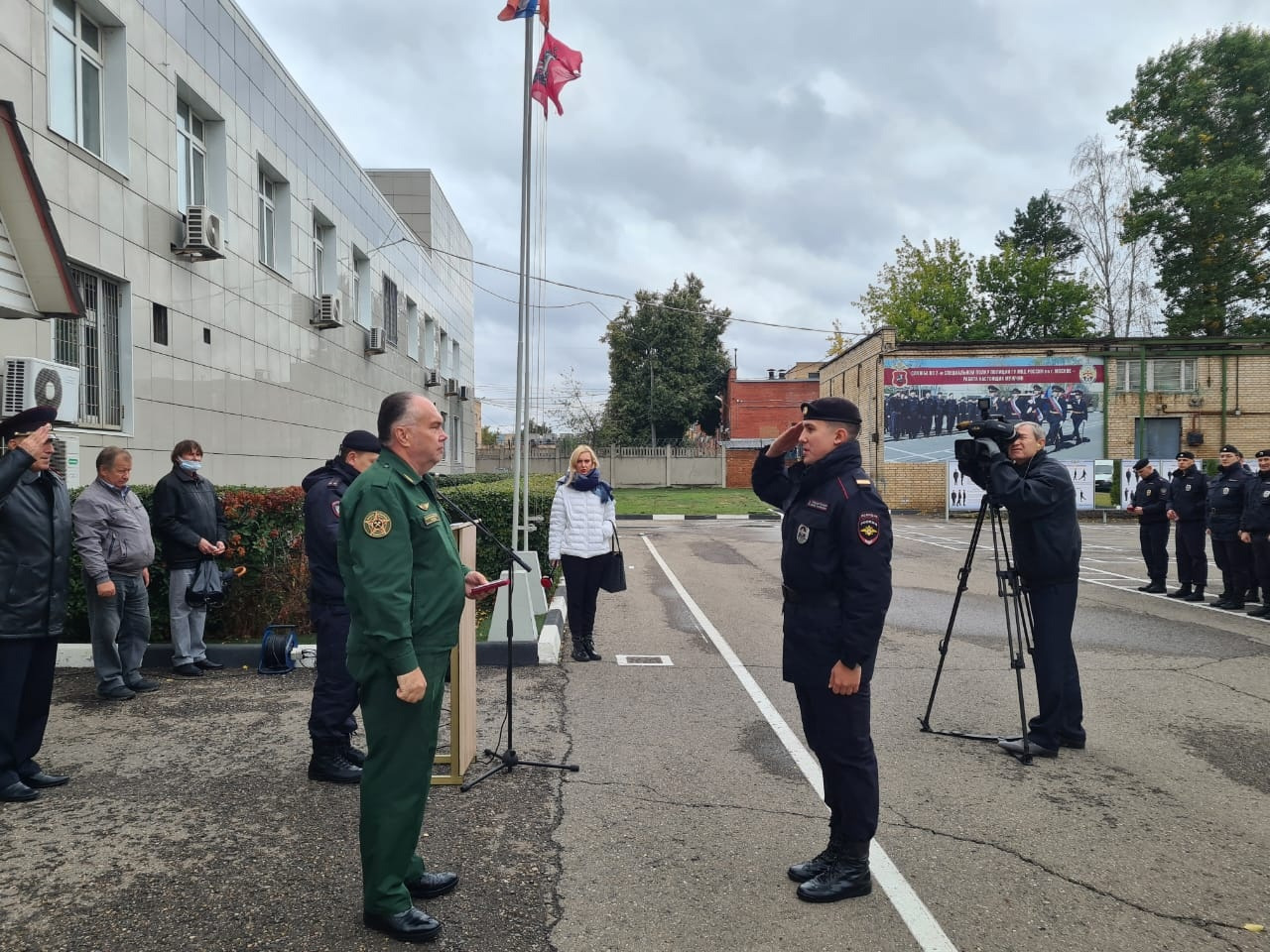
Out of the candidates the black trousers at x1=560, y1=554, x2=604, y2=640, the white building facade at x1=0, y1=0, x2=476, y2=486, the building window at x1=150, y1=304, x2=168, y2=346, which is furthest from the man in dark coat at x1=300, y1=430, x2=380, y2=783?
the building window at x1=150, y1=304, x2=168, y2=346

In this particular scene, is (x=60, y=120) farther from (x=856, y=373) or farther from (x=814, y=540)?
(x=856, y=373)

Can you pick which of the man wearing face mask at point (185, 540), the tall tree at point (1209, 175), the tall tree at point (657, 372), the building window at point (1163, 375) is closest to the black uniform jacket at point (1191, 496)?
the man wearing face mask at point (185, 540)

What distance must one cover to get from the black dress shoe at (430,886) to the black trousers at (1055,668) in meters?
3.69

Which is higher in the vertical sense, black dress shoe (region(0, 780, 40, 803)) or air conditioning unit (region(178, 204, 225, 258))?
air conditioning unit (region(178, 204, 225, 258))

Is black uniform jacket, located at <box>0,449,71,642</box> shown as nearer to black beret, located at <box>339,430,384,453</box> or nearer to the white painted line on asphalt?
black beret, located at <box>339,430,384,453</box>

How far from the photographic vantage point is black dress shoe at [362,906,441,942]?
303cm

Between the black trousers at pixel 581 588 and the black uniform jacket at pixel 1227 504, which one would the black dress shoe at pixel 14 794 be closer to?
the black trousers at pixel 581 588

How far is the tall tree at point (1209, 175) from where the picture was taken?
35.0 meters

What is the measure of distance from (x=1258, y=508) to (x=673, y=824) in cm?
951

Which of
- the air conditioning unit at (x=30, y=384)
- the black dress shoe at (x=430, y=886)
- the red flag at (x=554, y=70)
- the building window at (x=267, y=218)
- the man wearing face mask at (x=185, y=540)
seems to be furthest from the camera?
the building window at (x=267, y=218)

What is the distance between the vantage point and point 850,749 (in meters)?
3.52

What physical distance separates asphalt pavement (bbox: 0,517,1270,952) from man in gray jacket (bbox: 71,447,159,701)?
0.31m

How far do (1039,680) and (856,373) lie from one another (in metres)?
30.5

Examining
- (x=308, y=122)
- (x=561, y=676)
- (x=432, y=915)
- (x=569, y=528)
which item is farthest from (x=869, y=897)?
(x=308, y=122)
